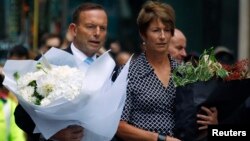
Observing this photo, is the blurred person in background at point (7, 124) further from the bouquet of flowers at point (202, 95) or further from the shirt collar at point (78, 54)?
the bouquet of flowers at point (202, 95)

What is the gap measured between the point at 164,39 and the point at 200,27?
38.2 feet

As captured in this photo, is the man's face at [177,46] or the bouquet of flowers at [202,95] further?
the man's face at [177,46]

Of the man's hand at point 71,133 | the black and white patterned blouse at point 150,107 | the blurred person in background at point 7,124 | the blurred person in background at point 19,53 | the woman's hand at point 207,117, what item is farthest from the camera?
the blurred person in background at point 19,53

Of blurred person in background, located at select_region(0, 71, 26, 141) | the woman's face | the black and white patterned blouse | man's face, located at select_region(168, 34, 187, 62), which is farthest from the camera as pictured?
man's face, located at select_region(168, 34, 187, 62)

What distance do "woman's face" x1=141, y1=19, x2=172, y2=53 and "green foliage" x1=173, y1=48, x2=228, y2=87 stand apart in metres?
0.20

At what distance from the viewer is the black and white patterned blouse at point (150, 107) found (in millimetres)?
6168

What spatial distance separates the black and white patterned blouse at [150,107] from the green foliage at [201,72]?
0.11 meters

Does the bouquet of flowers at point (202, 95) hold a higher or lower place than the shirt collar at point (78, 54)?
lower

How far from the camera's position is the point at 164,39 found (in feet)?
20.7

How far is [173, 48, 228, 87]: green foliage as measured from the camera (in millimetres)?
6133

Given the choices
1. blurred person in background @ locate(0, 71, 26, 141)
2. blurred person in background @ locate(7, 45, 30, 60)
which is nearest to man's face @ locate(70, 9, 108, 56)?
blurred person in background @ locate(0, 71, 26, 141)

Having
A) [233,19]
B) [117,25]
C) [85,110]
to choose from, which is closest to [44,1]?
[117,25]

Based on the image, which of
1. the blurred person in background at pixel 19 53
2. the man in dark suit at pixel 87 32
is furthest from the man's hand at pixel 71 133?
the blurred person in background at pixel 19 53

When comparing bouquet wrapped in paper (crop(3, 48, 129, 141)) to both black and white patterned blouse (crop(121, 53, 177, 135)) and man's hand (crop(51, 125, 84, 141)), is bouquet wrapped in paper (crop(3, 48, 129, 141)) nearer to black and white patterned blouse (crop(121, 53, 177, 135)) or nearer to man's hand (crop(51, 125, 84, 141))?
man's hand (crop(51, 125, 84, 141))
